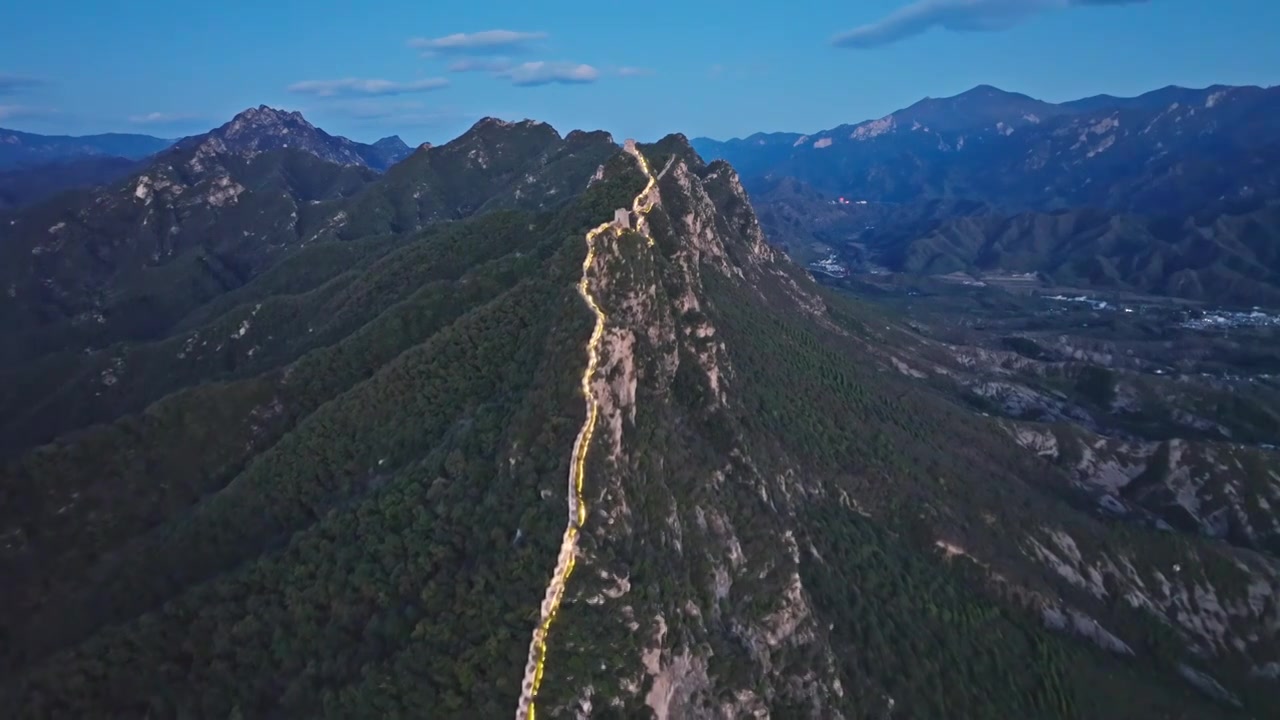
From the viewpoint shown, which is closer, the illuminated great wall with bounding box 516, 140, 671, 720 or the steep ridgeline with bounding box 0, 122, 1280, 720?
the illuminated great wall with bounding box 516, 140, 671, 720

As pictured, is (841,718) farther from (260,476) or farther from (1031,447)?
(1031,447)

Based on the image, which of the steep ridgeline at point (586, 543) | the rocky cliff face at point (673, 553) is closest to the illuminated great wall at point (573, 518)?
the steep ridgeline at point (586, 543)

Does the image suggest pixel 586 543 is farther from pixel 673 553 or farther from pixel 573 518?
pixel 673 553

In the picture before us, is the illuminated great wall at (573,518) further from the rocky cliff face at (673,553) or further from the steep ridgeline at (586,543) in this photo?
the rocky cliff face at (673,553)

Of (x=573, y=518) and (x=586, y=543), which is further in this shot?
(x=573, y=518)

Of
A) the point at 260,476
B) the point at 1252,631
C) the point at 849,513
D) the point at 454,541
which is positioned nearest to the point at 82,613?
the point at 260,476

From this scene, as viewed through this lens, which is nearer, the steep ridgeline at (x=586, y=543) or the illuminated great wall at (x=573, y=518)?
the illuminated great wall at (x=573, y=518)

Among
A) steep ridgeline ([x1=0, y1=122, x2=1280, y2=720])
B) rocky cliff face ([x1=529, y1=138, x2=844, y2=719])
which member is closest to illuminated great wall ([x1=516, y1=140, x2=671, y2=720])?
steep ridgeline ([x1=0, y1=122, x2=1280, y2=720])

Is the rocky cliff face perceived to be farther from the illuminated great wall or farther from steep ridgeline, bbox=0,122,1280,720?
the illuminated great wall

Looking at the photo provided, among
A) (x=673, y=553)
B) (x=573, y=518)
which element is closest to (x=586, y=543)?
Answer: (x=573, y=518)
